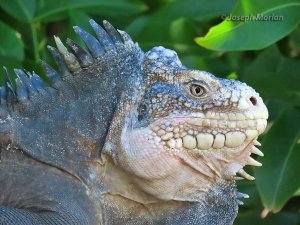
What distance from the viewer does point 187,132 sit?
3615 mm

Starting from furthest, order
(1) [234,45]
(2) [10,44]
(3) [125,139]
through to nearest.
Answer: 1. (2) [10,44]
2. (1) [234,45]
3. (3) [125,139]

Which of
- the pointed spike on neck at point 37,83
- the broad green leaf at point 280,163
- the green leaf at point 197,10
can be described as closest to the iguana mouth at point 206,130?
the pointed spike on neck at point 37,83

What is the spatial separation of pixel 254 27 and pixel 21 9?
1.86 meters

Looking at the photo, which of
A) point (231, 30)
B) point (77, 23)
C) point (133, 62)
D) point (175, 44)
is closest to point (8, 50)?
point (77, 23)

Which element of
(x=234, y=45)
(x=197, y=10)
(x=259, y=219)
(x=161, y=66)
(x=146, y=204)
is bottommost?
(x=146, y=204)

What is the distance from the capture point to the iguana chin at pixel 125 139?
357cm

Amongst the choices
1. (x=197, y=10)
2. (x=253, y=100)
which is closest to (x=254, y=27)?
(x=197, y=10)

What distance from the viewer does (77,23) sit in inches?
231

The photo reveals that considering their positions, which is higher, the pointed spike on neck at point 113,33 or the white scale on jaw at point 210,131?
the pointed spike on neck at point 113,33

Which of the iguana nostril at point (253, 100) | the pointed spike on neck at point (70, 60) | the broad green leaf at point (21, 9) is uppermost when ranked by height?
the broad green leaf at point (21, 9)

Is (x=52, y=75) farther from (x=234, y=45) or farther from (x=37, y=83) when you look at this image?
(x=234, y=45)

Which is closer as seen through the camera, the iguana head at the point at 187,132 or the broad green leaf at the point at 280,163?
the iguana head at the point at 187,132

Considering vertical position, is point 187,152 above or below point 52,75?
below

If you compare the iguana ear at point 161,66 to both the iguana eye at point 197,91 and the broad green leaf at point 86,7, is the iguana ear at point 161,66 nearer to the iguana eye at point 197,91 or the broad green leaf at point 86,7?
the iguana eye at point 197,91
